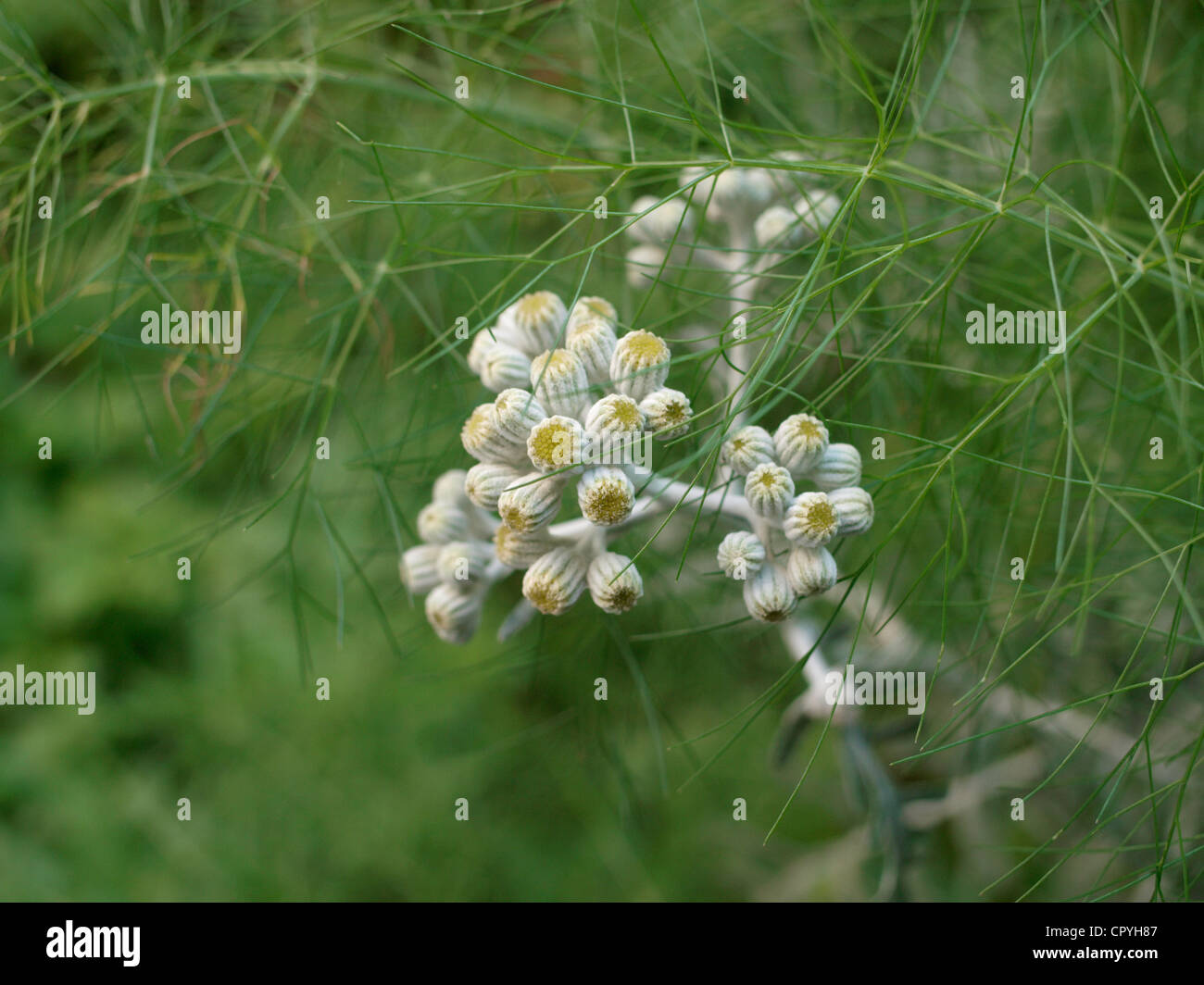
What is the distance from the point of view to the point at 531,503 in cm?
76

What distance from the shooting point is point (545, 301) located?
83 cm

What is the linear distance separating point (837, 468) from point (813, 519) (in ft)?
0.21

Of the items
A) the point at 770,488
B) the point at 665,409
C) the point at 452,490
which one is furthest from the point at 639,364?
the point at 452,490

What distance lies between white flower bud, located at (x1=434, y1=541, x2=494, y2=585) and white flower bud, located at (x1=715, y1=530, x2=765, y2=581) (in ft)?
0.81

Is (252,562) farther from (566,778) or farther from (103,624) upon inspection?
(566,778)

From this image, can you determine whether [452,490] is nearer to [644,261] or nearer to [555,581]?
[555,581]

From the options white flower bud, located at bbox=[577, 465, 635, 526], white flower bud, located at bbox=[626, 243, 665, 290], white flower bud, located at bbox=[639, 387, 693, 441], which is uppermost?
white flower bud, located at bbox=[626, 243, 665, 290]

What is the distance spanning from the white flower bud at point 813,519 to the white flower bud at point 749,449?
4cm

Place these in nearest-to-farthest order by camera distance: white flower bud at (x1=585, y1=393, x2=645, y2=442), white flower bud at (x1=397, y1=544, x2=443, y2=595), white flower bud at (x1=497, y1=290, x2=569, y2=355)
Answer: white flower bud at (x1=585, y1=393, x2=645, y2=442) < white flower bud at (x1=497, y1=290, x2=569, y2=355) < white flower bud at (x1=397, y1=544, x2=443, y2=595)

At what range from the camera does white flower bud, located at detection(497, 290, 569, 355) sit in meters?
0.84

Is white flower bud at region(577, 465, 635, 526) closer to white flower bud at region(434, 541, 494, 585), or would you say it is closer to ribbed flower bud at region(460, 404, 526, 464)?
ribbed flower bud at region(460, 404, 526, 464)

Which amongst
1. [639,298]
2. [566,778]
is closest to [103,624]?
[566,778]

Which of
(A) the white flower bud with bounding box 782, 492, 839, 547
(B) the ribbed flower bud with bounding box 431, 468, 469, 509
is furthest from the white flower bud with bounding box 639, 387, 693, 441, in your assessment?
(B) the ribbed flower bud with bounding box 431, 468, 469, 509

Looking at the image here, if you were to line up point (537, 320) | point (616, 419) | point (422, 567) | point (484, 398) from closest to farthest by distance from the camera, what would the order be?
point (616, 419) → point (537, 320) → point (422, 567) → point (484, 398)
